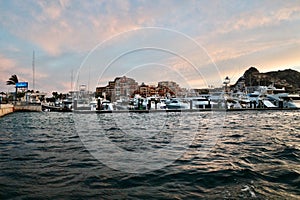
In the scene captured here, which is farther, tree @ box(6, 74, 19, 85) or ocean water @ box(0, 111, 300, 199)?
tree @ box(6, 74, 19, 85)

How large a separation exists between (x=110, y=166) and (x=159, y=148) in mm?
2822

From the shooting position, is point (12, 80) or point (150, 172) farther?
point (12, 80)

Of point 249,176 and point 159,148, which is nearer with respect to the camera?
point 249,176

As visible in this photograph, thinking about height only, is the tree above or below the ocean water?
above

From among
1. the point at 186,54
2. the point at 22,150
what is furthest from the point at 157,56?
the point at 22,150

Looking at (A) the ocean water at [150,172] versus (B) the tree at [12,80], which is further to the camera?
(B) the tree at [12,80]

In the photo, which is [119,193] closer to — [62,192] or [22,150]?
[62,192]

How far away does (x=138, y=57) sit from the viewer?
8.30 meters

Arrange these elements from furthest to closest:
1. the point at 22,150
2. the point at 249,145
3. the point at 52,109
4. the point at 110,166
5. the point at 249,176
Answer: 1. the point at 52,109
2. the point at 249,145
3. the point at 22,150
4. the point at 110,166
5. the point at 249,176

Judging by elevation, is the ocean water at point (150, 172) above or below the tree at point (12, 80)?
below

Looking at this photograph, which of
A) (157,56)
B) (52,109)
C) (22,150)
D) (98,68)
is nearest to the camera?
(98,68)

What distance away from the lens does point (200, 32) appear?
13.0m

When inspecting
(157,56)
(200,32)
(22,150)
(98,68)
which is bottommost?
(22,150)

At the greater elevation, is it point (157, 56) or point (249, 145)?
Answer: point (157, 56)
